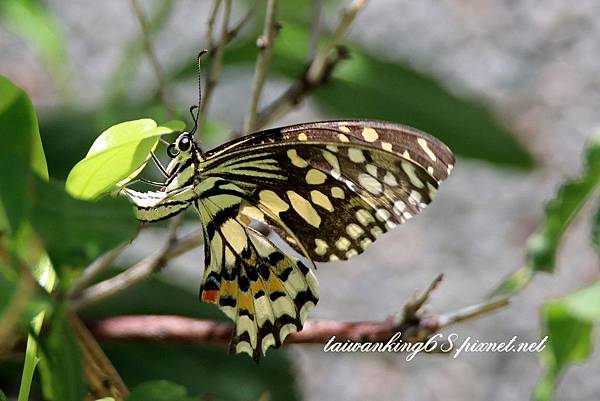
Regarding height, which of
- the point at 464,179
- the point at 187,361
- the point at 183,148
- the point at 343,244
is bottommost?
the point at 464,179

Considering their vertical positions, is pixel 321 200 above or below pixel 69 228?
below

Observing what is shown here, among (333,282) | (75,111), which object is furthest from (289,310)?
(333,282)

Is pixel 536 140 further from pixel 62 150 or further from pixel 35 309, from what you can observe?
pixel 35 309

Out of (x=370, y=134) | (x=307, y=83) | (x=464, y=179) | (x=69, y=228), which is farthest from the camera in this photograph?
(x=464, y=179)

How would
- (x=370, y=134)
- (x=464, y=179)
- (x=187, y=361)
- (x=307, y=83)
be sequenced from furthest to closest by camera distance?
(x=464, y=179) → (x=187, y=361) → (x=307, y=83) → (x=370, y=134)

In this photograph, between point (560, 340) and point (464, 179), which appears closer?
point (560, 340)

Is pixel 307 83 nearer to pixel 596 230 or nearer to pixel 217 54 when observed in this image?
pixel 217 54

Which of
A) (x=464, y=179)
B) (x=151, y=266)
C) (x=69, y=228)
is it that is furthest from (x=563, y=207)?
(x=464, y=179)
